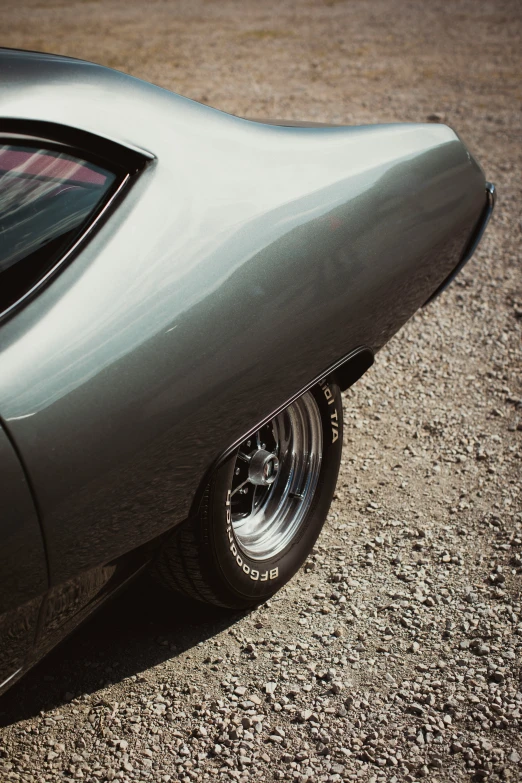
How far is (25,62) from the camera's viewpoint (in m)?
1.74

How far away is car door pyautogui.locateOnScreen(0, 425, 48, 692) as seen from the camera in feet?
4.70

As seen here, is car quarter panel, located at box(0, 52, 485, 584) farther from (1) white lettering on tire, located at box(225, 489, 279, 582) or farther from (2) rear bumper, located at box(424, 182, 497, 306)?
(2) rear bumper, located at box(424, 182, 497, 306)

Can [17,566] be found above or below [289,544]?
above

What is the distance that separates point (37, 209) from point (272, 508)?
1380mm

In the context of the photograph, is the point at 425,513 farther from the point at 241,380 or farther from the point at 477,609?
the point at 241,380

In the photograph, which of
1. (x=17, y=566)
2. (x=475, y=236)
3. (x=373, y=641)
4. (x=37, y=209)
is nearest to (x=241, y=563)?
(x=373, y=641)

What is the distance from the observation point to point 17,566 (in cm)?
150

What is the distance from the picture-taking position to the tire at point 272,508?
219 centimetres

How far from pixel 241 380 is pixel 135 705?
1.05m

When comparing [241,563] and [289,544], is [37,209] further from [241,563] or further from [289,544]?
[289,544]

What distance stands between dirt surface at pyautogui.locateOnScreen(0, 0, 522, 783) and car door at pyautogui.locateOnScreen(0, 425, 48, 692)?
59 cm

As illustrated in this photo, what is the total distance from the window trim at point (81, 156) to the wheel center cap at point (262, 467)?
1029 mm

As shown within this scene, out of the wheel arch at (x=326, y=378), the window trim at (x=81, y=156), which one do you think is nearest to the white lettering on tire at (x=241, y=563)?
the wheel arch at (x=326, y=378)

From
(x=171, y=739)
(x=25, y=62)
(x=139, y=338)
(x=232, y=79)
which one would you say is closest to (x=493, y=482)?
(x=171, y=739)
